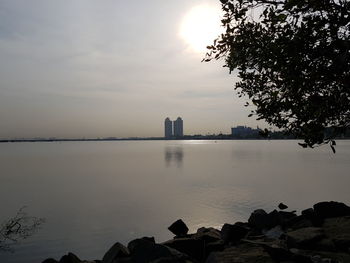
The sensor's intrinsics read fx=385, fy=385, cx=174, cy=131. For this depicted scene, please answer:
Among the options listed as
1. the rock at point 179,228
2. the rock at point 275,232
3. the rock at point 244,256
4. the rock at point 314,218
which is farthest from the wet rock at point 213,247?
the rock at point 179,228

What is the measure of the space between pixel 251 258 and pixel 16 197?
36949 millimetres

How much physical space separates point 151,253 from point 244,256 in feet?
11.6

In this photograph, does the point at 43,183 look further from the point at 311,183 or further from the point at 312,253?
the point at 312,253

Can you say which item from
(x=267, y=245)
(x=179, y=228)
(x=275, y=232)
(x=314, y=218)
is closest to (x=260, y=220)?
(x=275, y=232)

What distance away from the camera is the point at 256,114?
13.3m

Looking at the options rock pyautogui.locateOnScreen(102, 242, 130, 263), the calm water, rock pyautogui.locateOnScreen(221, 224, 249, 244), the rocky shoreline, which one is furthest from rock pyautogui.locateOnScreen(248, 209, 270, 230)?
rock pyautogui.locateOnScreen(102, 242, 130, 263)

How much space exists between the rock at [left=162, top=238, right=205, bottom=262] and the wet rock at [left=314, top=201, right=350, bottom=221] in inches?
266

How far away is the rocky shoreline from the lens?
12.5m

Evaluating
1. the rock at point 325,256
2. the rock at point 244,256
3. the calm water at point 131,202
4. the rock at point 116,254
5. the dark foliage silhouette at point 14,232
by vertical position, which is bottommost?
the calm water at point 131,202

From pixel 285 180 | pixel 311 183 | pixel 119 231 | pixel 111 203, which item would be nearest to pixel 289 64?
pixel 119 231

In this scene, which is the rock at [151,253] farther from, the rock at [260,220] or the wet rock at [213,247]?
the rock at [260,220]

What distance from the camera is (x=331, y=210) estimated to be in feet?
64.2

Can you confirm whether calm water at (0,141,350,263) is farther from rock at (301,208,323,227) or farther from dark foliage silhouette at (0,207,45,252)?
rock at (301,208,323,227)

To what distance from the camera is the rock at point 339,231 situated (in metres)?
13.8
